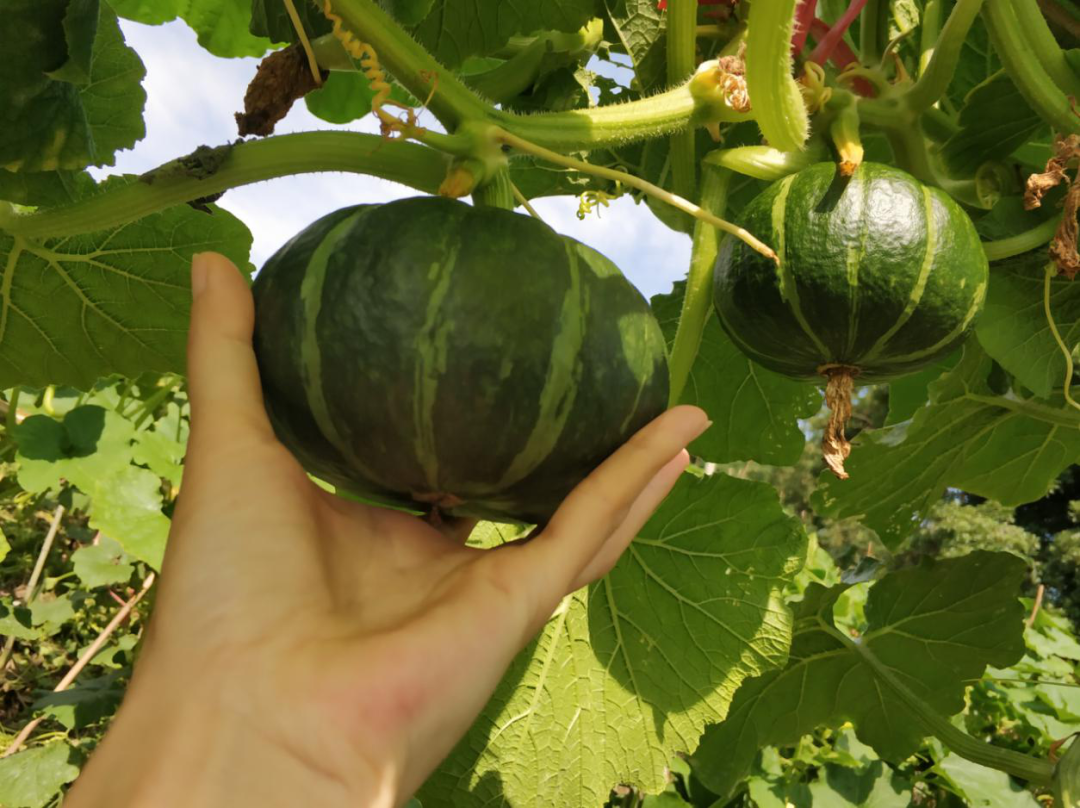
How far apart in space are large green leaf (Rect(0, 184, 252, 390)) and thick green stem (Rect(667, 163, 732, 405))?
67cm

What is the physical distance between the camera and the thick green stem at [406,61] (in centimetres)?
90

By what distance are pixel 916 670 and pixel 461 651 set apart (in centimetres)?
150

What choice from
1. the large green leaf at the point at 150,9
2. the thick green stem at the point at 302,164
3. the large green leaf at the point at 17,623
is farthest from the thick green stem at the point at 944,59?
the large green leaf at the point at 17,623

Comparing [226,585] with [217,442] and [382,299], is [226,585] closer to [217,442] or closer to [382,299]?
[217,442]

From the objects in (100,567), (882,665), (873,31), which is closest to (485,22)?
(873,31)

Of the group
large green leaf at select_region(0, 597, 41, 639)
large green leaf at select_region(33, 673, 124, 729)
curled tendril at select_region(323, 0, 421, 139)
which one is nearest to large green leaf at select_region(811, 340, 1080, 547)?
curled tendril at select_region(323, 0, 421, 139)

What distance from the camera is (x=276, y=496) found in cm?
79

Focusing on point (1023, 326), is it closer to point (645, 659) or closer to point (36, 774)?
point (645, 659)

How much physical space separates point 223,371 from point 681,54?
2.51 ft

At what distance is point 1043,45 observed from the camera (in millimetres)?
1250

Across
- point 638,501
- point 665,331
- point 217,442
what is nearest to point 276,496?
point 217,442

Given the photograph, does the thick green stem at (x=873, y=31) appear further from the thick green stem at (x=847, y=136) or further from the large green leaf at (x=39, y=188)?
the large green leaf at (x=39, y=188)

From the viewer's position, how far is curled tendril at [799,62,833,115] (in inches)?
47.6

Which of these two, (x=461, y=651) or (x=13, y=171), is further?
(x=13, y=171)
